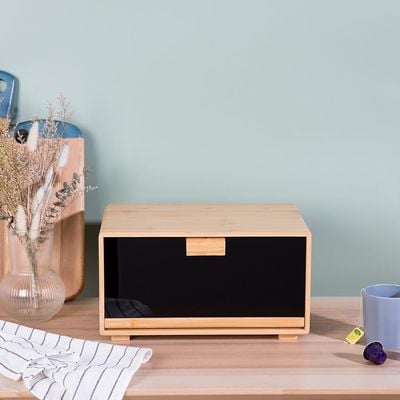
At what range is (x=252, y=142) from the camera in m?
1.93

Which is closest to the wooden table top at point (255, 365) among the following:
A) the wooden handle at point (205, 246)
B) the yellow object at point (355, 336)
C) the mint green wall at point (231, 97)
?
the yellow object at point (355, 336)

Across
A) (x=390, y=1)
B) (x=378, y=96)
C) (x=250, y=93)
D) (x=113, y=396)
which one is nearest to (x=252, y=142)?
(x=250, y=93)

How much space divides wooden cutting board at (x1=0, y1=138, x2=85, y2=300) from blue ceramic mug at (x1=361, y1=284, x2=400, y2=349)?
59cm

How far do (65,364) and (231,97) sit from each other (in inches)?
26.6

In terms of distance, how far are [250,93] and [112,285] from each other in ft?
1.71

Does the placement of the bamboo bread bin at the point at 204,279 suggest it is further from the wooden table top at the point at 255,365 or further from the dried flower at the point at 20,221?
the dried flower at the point at 20,221

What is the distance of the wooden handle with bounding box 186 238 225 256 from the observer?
1641 mm

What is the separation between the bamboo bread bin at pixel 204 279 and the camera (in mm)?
1642

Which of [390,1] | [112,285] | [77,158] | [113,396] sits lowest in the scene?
[113,396]

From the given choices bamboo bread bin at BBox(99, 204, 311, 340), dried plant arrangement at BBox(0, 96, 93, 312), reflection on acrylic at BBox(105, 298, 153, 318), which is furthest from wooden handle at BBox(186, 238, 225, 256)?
dried plant arrangement at BBox(0, 96, 93, 312)

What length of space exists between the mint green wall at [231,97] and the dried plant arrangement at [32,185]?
0.16 meters

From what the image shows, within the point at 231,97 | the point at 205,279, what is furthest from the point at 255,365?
the point at 231,97

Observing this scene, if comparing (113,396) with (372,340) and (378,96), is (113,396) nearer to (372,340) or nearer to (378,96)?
(372,340)

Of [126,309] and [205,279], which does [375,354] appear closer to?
[205,279]
